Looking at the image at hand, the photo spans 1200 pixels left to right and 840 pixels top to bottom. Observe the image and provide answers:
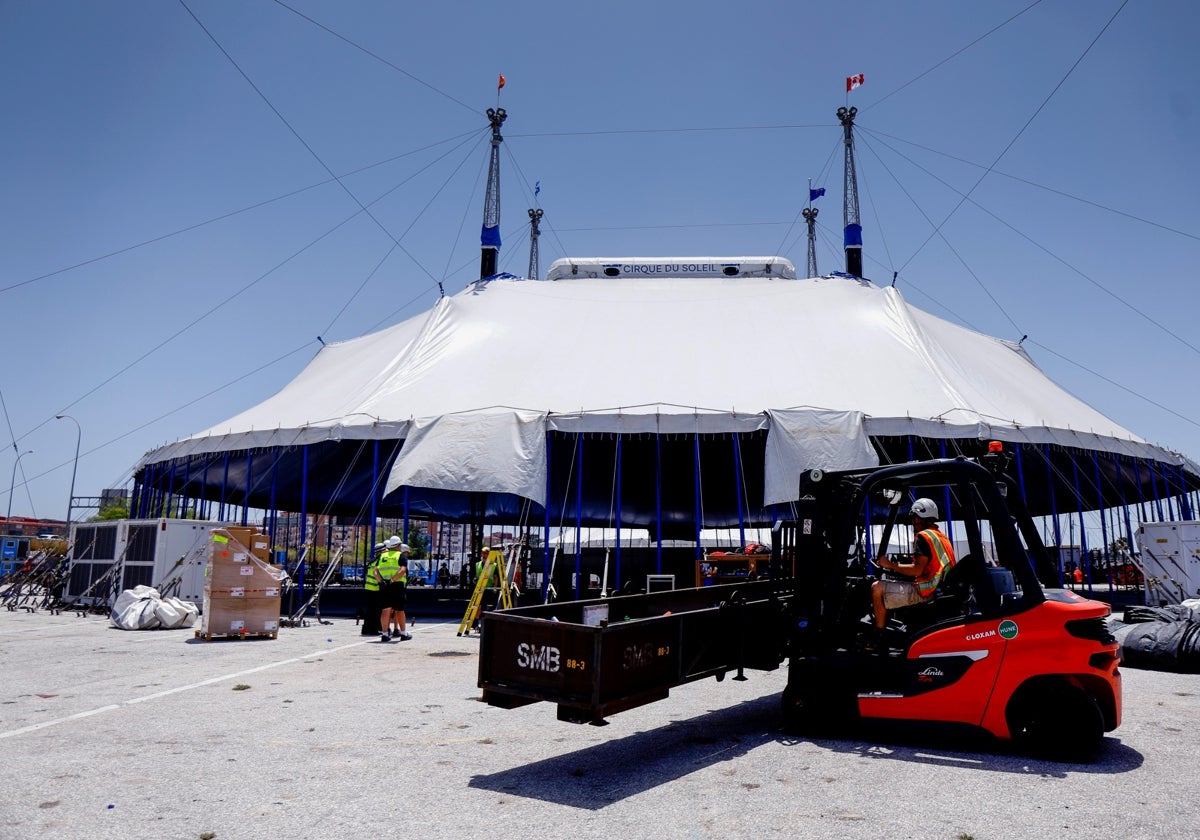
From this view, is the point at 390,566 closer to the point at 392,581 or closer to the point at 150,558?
the point at 392,581

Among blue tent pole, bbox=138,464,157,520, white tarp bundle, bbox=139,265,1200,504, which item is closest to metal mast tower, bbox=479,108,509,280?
white tarp bundle, bbox=139,265,1200,504

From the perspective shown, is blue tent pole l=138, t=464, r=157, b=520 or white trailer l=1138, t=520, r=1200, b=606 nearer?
white trailer l=1138, t=520, r=1200, b=606

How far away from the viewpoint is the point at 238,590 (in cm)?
1383

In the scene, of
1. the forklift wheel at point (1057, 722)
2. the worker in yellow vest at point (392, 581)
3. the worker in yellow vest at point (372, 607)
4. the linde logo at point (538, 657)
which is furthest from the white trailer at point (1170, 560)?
the linde logo at point (538, 657)

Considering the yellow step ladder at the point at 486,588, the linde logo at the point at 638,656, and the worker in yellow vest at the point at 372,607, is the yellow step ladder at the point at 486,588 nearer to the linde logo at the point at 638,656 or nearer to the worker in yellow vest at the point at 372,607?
the worker in yellow vest at the point at 372,607

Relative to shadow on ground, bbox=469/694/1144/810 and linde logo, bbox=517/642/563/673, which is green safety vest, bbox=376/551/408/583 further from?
linde logo, bbox=517/642/563/673

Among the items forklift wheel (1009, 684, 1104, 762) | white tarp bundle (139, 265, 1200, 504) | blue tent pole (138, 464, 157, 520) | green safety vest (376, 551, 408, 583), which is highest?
white tarp bundle (139, 265, 1200, 504)

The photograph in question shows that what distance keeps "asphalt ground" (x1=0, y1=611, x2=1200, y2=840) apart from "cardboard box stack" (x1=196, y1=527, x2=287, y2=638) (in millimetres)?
4735

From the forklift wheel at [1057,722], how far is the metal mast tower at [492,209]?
2474 cm

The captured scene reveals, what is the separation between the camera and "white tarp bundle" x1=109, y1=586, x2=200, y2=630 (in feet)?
50.1

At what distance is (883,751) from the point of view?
6074mm

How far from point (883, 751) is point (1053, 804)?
1.42m

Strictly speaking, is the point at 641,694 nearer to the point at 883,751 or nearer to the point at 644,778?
the point at 644,778

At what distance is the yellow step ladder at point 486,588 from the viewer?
1423 cm
